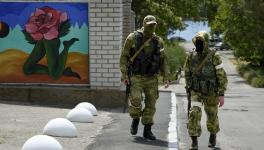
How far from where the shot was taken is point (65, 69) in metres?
14.5

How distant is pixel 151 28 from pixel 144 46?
287mm

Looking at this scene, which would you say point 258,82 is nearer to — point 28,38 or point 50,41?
point 50,41

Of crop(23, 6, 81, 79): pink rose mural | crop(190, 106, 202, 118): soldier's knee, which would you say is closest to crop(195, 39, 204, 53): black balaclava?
crop(190, 106, 202, 118): soldier's knee

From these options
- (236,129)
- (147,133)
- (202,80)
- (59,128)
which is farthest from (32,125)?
(236,129)

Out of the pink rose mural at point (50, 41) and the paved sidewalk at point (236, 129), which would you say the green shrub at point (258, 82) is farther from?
the pink rose mural at point (50, 41)

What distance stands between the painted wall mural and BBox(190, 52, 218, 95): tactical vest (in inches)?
234

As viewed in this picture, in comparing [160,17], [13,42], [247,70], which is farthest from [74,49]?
[247,70]

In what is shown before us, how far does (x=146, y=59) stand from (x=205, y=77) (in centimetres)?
93

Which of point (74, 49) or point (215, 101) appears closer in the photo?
point (215, 101)

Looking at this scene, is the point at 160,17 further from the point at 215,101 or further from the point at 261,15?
the point at 215,101

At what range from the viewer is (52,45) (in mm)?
14516

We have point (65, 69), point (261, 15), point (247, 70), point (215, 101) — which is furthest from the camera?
point (247, 70)

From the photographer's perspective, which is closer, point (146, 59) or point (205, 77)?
point (205, 77)

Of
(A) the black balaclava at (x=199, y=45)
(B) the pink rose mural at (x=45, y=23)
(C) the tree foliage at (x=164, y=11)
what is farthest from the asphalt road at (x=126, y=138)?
(C) the tree foliage at (x=164, y=11)
